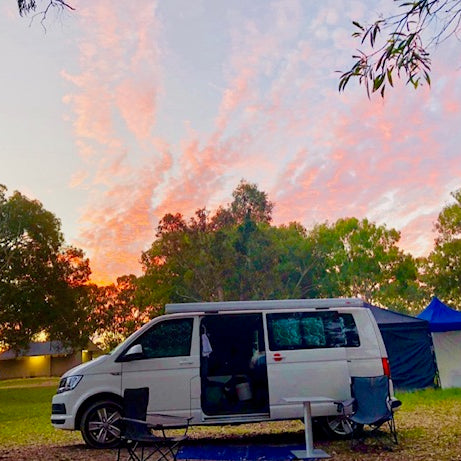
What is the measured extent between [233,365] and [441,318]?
1058 cm

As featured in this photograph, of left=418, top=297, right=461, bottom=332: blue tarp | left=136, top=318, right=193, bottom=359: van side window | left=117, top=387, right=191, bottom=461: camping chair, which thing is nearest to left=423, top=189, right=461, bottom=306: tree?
left=418, top=297, right=461, bottom=332: blue tarp

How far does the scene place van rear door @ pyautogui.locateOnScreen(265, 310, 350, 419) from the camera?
8578 millimetres

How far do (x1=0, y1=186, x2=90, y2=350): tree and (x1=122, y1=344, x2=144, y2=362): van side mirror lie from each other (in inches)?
863

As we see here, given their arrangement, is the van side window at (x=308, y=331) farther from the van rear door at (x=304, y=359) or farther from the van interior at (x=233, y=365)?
the van interior at (x=233, y=365)

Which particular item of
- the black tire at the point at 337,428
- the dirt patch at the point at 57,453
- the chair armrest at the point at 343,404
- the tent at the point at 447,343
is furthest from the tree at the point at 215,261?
the chair armrest at the point at 343,404

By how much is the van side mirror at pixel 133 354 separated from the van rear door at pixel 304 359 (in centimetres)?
199

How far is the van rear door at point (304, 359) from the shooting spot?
8578 mm

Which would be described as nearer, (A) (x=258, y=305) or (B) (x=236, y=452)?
(B) (x=236, y=452)

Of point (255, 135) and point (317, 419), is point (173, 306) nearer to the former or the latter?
point (317, 419)

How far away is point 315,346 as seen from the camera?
349 inches

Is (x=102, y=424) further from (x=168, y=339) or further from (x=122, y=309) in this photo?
(x=122, y=309)

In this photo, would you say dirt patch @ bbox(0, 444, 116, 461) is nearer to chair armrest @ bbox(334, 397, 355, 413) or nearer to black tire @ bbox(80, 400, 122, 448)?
black tire @ bbox(80, 400, 122, 448)

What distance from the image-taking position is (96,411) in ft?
27.9

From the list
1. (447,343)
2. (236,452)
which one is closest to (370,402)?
(236,452)
